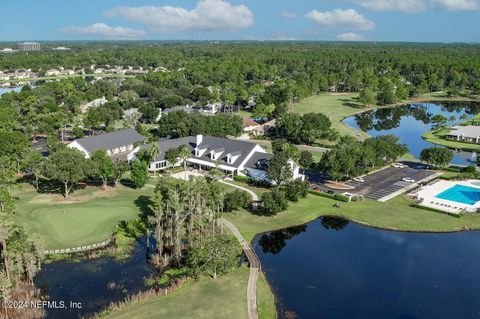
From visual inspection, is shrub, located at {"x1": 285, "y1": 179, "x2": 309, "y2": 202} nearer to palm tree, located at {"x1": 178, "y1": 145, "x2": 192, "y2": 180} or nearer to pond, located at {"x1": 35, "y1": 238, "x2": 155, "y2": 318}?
palm tree, located at {"x1": 178, "y1": 145, "x2": 192, "y2": 180}

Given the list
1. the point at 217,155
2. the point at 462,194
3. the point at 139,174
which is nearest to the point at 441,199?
the point at 462,194

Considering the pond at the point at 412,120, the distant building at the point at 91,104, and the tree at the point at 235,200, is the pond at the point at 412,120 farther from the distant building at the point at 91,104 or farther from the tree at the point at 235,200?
the distant building at the point at 91,104

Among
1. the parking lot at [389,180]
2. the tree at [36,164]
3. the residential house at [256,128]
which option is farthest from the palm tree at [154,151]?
the residential house at [256,128]

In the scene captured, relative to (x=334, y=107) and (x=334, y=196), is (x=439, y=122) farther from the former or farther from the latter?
(x=334, y=196)

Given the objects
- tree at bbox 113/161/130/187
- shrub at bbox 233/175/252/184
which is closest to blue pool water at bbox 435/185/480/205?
shrub at bbox 233/175/252/184

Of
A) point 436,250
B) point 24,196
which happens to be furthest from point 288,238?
point 24,196

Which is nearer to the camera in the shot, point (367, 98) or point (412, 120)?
point (412, 120)

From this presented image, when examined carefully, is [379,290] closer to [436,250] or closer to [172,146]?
[436,250]
